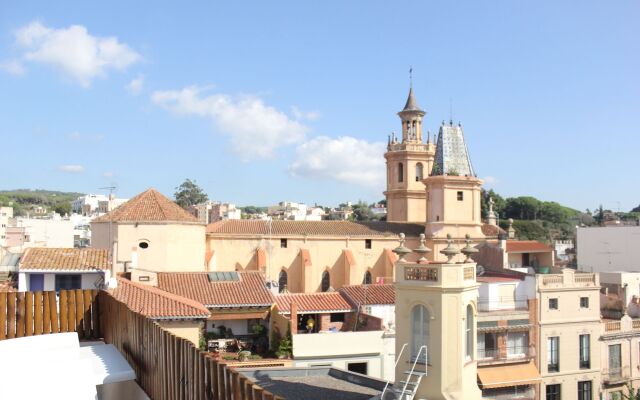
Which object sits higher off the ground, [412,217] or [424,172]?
[424,172]

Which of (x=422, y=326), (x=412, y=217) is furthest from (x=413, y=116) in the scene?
(x=422, y=326)

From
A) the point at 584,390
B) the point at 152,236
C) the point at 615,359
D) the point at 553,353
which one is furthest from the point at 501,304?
the point at 152,236

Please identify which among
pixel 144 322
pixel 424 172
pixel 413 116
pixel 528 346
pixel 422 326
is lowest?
pixel 528 346

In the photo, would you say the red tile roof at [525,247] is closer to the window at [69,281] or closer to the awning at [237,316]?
the awning at [237,316]

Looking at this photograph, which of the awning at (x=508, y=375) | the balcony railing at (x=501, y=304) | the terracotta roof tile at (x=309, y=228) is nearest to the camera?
the awning at (x=508, y=375)

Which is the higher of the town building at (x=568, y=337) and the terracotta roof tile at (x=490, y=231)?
the terracotta roof tile at (x=490, y=231)

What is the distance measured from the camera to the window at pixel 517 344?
26256mm

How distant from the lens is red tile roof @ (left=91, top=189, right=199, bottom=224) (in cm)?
3231

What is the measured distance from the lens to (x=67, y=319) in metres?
8.56

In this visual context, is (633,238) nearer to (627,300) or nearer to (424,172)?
(627,300)

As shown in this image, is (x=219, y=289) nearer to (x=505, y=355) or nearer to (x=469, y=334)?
(x=469, y=334)

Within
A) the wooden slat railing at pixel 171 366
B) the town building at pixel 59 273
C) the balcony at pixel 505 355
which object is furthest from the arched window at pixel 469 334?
the wooden slat railing at pixel 171 366

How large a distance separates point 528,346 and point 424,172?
2569cm

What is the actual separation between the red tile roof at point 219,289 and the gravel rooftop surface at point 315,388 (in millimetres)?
5554
